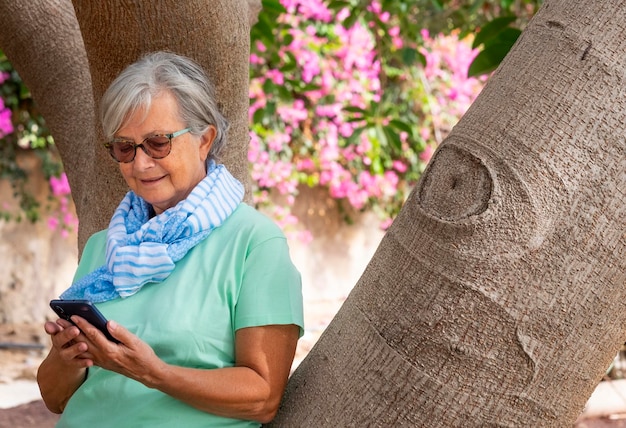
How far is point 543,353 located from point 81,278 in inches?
45.4

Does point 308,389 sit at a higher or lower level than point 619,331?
lower

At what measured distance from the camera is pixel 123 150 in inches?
74.6

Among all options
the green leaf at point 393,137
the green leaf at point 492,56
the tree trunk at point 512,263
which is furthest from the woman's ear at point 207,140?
the green leaf at point 393,137

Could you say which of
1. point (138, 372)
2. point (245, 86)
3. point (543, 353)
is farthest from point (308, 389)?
point (245, 86)

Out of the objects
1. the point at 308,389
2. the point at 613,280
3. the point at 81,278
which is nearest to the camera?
the point at 613,280

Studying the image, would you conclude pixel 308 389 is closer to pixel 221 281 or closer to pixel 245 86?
pixel 221 281

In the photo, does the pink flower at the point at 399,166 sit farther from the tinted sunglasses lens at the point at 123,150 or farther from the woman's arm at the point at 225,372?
the woman's arm at the point at 225,372

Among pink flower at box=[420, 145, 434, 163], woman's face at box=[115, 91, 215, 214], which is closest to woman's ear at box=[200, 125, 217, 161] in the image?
woman's face at box=[115, 91, 215, 214]

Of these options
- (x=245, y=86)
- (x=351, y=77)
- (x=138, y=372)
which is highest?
(x=351, y=77)

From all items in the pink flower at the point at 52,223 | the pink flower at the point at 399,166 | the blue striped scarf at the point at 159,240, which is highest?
the pink flower at the point at 399,166

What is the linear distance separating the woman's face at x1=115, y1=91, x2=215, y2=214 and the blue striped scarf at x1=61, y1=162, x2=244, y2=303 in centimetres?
5

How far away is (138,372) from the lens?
1.61 m

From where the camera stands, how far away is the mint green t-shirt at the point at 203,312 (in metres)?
1.71

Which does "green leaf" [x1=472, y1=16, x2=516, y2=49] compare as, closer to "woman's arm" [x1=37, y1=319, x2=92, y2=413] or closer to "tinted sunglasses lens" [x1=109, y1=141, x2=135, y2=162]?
"tinted sunglasses lens" [x1=109, y1=141, x2=135, y2=162]
